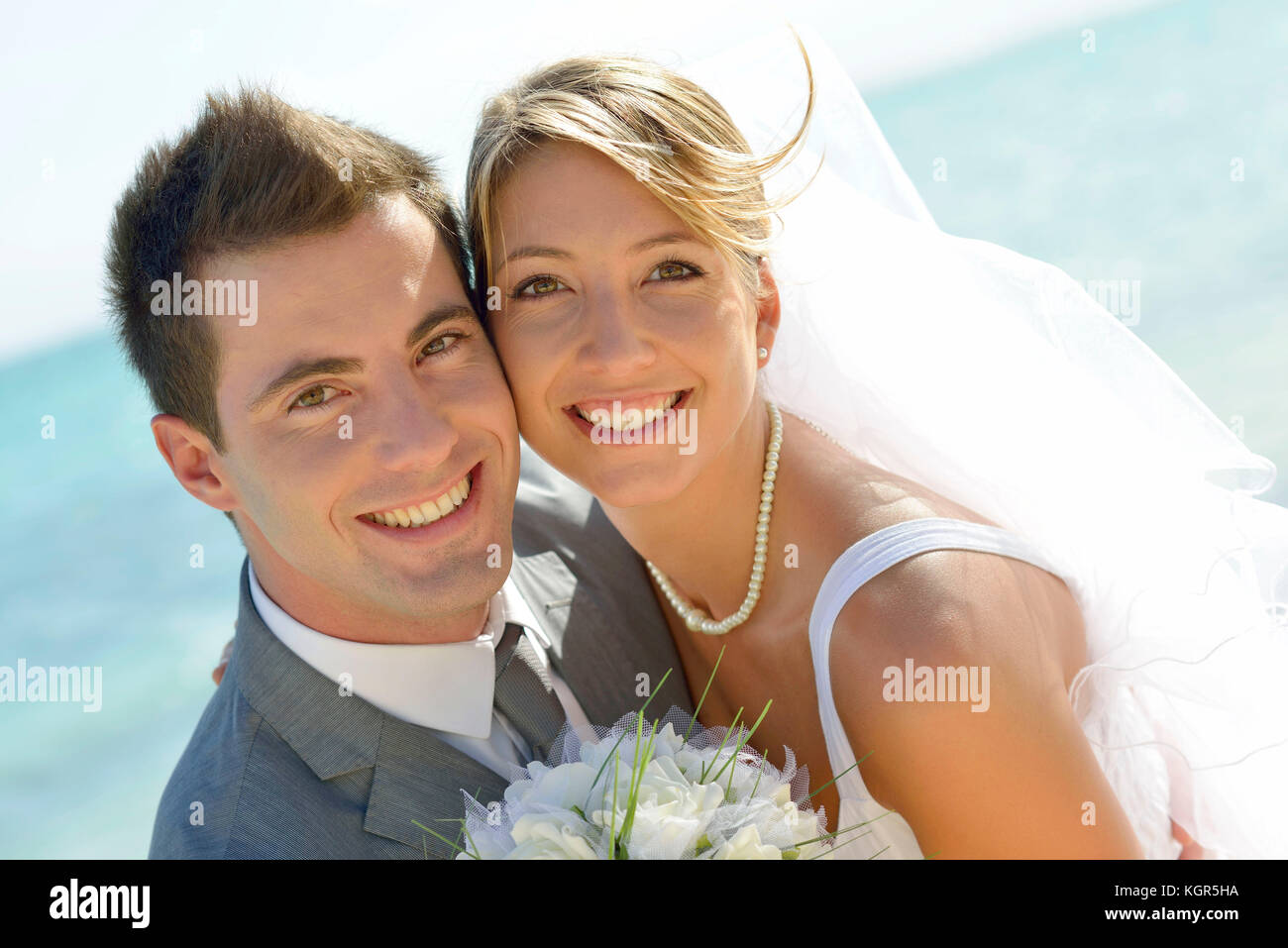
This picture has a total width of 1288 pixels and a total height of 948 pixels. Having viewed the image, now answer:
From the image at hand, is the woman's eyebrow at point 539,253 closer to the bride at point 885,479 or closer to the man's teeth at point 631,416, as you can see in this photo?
the bride at point 885,479

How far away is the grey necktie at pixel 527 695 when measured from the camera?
2.86 m

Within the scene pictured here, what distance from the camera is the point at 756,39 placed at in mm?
3734

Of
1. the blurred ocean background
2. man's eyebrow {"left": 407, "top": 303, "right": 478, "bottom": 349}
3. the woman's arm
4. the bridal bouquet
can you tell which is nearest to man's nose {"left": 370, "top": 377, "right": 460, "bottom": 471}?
man's eyebrow {"left": 407, "top": 303, "right": 478, "bottom": 349}

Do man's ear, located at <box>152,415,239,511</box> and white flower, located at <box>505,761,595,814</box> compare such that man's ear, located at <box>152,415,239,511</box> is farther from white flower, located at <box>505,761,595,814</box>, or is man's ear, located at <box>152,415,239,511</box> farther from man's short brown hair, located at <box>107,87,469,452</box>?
white flower, located at <box>505,761,595,814</box>

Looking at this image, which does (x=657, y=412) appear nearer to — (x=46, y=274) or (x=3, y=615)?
(x=3, y=615)

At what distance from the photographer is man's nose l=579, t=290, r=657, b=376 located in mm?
2791

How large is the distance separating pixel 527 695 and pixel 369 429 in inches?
30.5

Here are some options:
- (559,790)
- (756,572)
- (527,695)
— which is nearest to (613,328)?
(756,572)

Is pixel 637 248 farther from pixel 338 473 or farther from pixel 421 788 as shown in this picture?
pixel 421 788

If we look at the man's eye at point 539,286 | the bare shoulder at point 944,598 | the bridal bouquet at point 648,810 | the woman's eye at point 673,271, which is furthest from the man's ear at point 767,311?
the bridal bouquet at point 648,810

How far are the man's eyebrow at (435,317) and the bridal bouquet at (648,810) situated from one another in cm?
108

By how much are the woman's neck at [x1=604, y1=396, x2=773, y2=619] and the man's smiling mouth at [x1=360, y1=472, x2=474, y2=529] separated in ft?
1.71

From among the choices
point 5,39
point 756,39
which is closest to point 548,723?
point 756,39
